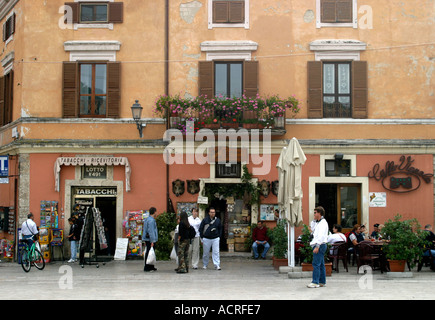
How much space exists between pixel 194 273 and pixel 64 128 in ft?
22.5

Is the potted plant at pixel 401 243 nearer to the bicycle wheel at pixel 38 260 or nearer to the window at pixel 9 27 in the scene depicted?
the bicycle wheel at pixel 38 260

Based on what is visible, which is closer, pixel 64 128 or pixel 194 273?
pixel 194 273

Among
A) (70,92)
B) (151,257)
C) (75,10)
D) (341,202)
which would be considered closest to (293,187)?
(151,257)

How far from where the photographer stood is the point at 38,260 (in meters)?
17.7

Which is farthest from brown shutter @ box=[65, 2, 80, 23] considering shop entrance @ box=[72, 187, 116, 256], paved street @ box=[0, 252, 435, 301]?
paved street @ box=[0, 252, 435, 301]

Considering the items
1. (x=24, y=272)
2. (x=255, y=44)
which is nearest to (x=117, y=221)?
(x=24, y=272)

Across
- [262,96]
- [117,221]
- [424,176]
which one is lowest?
[117,221]

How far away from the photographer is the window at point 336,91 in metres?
19.9

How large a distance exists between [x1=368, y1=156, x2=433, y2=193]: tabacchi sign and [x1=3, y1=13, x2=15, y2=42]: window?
13.1 metres

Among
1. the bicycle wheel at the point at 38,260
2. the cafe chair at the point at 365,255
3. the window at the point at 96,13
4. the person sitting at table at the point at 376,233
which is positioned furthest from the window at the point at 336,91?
the bicycle wheel at the point at 38,260

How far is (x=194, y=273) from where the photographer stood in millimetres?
16219

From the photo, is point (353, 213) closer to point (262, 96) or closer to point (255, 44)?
point (262, 96)

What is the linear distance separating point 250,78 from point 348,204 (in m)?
5.14

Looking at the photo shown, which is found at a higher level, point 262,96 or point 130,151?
point 262,96
